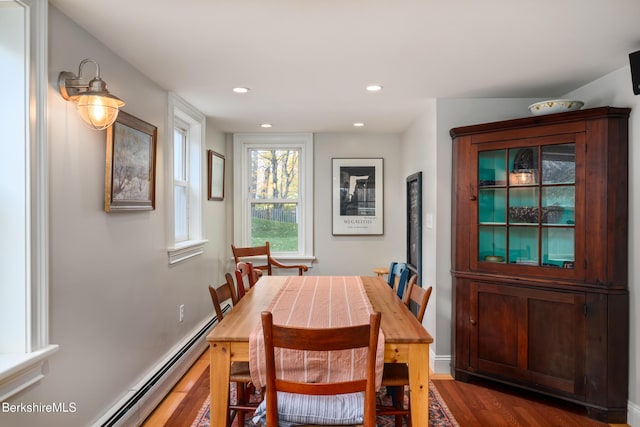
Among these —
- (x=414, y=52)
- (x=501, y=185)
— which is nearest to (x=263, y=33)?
(x=414, y=52)

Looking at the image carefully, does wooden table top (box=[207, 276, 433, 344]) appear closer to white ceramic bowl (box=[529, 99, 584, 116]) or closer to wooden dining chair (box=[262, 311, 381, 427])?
wooden dining chair (box=[262, 311, 381, 427])

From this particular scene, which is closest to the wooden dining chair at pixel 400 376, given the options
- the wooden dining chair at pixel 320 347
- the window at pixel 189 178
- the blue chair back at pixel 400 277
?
the blue chair back at pixel 400 277

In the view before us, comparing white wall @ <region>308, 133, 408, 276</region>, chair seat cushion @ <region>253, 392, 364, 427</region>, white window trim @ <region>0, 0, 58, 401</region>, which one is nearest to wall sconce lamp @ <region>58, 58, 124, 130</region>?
white window trim @ <region>0, 0, 58, 401</region>

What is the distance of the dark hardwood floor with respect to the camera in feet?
8.36

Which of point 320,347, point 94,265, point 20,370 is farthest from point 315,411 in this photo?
point 94,265

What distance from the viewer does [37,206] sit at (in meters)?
1.65

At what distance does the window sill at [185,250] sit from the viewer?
314cm

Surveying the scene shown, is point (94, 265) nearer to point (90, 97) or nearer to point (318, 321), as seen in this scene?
point (90, 97)

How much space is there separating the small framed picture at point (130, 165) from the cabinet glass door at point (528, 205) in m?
2.37

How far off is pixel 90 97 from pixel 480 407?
297 cm

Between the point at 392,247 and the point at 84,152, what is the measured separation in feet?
12.0

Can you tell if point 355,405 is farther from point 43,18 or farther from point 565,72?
point 565,72

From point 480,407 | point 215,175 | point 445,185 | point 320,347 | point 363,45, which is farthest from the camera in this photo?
point 215,175

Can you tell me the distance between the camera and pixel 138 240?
8.51 ft
